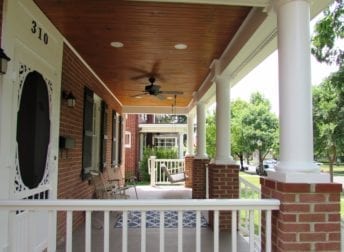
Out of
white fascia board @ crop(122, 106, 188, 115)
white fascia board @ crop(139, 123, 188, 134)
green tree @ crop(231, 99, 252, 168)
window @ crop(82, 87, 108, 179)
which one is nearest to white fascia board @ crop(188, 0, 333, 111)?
window @ crop(82, 87, 108, 179)

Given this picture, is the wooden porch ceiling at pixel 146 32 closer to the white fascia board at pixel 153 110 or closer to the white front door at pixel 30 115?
the white front door at pixel 30 115

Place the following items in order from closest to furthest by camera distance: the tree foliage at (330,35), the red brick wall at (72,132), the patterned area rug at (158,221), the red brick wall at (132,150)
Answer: the tree foliage at (330,35) → the red brick wall at (72,132) → the patterned area rug at (158,221) → the red brick wall at (132,150)

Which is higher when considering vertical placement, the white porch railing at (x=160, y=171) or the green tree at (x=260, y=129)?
the green tree at (x=260, y=129)

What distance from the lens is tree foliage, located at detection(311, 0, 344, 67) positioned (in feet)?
13.3

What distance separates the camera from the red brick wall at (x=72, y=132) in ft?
16.0

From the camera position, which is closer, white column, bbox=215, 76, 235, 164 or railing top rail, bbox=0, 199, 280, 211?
railing top rail, bbox=0, 199, 280, 211

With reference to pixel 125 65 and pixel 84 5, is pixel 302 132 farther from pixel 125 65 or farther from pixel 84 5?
pixel 125 65

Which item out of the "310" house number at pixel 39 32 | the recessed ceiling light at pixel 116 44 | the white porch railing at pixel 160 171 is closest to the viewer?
the "310" house number at pixel 39 32

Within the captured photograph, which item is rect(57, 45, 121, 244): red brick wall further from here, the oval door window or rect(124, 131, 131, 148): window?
rect(124, 131, 131, 148): window

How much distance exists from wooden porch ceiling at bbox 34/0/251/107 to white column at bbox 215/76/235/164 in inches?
18.8

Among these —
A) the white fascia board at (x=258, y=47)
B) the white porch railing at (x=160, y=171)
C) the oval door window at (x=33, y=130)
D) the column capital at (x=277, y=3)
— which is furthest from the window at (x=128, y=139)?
the column capital at (x=277, y=3)

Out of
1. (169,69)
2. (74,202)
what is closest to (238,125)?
(169,69)

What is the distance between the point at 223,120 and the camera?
592cm

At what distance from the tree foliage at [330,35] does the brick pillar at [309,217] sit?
2.20 metres
